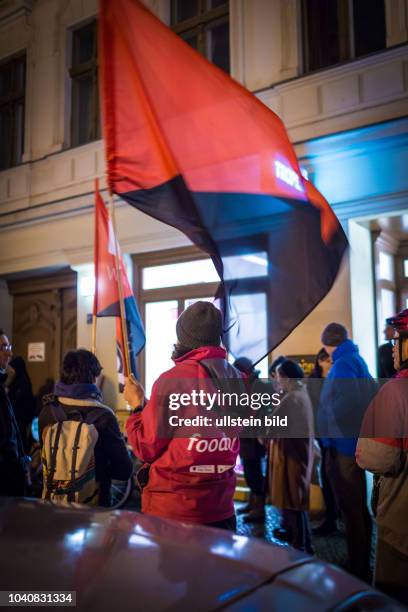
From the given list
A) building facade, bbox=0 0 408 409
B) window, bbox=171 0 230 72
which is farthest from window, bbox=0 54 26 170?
window, bbox=171 0 230 72

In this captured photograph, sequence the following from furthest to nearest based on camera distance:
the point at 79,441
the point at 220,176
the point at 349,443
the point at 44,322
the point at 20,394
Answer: the point at 44,322 < the point at 20,394 < the point at 349,443 < the point at 79,441 < the point at 220,176

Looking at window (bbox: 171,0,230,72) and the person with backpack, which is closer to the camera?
the person with backpack

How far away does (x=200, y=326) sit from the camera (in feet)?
8.76

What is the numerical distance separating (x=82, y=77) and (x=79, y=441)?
28.0 ft

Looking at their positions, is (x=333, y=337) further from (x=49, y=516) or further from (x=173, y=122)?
(x=49, y=516)

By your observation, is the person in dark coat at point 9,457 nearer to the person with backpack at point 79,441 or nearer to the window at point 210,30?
the person with backpack at point 79,441

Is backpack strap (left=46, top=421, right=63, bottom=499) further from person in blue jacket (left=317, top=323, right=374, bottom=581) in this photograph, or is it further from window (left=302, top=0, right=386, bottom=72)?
window (left=302, top=0, right=386, bottom=72)

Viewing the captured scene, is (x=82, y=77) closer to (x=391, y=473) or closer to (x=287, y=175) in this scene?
(x=287, y=175)

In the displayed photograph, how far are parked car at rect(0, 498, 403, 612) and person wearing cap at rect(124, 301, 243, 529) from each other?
66 centimetres

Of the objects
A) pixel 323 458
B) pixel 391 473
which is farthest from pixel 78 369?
pixel 323 458

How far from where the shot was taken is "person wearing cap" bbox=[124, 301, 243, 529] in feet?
8.18

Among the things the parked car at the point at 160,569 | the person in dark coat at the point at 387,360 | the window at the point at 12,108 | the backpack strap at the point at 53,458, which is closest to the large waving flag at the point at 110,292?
the backpack strap at the point at 53,458

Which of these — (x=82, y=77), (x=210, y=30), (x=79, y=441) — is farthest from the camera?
(x=82, y=77)

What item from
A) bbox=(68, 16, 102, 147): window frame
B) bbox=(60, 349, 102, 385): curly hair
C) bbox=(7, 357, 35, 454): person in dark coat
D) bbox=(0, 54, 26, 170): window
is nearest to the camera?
bbox=(60, 349, 102, 385): curly hair
